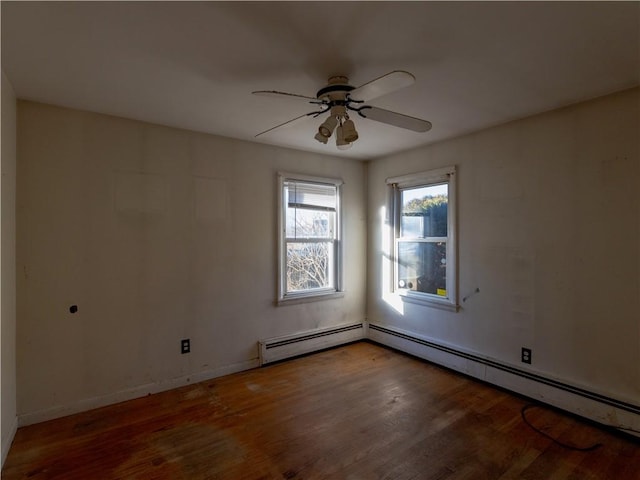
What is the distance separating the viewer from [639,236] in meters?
2.38

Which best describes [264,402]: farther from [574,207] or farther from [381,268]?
[574,207]

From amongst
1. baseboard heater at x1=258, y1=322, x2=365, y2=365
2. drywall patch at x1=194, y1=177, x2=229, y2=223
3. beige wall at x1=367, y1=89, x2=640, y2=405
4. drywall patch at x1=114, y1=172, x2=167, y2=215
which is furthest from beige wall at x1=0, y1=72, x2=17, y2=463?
beige wall at x1=367, y1=89, x2=640, y2=405

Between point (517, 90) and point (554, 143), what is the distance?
2.29ft

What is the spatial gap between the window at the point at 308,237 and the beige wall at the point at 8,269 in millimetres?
2253

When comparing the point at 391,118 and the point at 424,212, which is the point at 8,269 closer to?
the point at 391,118

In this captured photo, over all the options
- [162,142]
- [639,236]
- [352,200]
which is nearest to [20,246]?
[162,142]

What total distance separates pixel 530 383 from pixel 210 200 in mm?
3392

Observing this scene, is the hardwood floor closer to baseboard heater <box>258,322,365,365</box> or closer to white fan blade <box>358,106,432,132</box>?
baseboard heater <box>258,322,365,365</box>

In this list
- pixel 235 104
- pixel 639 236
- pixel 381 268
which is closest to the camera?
pixel 639 236

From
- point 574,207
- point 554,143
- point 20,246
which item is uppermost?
point 554,143

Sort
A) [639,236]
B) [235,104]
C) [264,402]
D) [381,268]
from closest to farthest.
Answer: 1. [639,236]
2. [235,104]
3. [264,402]
4. [381,268]

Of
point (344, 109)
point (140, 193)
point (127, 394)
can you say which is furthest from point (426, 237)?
point (127, 394)

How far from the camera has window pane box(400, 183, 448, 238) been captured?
12.3 feet

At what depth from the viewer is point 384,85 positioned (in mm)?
1840
